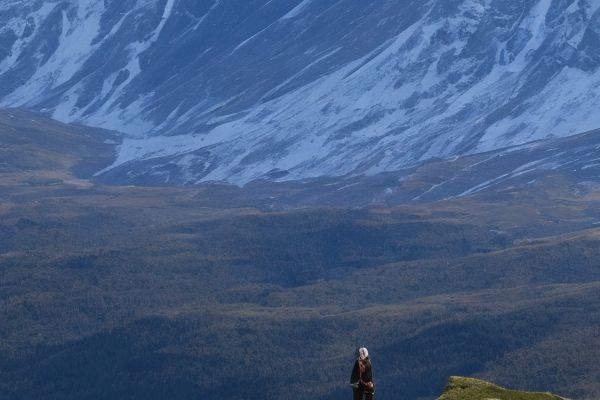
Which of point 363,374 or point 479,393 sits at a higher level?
point 363,374

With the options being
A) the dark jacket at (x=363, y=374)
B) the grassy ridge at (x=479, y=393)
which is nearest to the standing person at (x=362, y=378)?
the dark jacket at (x=363, y=374)

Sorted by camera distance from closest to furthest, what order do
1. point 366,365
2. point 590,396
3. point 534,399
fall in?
point 366,365
point 534,399
point 590,396

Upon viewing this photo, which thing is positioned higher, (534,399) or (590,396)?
(534,399)

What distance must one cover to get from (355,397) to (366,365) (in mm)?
1329

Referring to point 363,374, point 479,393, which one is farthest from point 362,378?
point 479,393

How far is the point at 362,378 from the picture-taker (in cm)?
5547

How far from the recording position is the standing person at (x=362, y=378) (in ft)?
181

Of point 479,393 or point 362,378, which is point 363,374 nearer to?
point 362,378

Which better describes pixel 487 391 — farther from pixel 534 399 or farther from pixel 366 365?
pixel 366 365

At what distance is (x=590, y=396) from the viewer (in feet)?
636

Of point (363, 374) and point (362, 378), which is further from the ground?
point (363, 374)

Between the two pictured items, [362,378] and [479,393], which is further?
[479,393]

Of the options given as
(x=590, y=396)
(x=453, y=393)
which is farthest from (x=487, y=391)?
(x=590, y=396)

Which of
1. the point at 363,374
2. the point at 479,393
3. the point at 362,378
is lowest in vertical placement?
the point at 479,393
